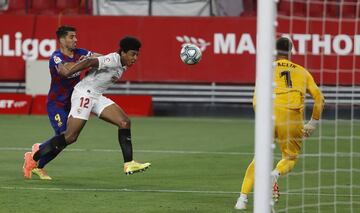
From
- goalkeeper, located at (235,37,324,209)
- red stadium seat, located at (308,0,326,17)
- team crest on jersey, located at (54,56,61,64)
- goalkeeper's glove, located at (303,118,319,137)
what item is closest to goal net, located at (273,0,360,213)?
red stadium seat, located at (308,0,326,17)

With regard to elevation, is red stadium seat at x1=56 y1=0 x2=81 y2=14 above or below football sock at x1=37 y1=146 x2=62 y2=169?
above

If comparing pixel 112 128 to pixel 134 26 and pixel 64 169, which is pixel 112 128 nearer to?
pixel 134 26

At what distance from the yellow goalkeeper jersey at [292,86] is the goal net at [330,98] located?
145 centimetres

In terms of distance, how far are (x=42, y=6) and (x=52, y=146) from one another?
49.4ft

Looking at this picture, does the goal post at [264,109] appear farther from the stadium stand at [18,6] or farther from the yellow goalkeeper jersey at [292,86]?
the stadium stand at [18,6]

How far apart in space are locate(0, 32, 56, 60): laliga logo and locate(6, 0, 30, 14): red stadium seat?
1917 millimetres

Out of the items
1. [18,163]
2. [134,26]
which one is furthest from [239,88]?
[18,163]

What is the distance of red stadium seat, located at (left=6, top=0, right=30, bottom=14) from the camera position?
2817cm

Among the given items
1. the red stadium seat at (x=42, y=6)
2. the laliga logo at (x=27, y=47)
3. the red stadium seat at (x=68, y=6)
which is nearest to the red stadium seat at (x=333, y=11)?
the red stadium seat at (x=68, y=6)

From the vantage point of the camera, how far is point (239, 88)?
26.2 m

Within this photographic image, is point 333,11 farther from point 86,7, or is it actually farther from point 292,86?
point 292,86

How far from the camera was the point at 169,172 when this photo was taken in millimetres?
15367

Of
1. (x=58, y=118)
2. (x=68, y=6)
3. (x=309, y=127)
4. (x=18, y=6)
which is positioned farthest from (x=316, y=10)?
(x=309, y=127)

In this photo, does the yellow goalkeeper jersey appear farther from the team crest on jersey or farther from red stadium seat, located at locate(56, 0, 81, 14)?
red stadium seat, located at locate(56, 0, 81, 14)
